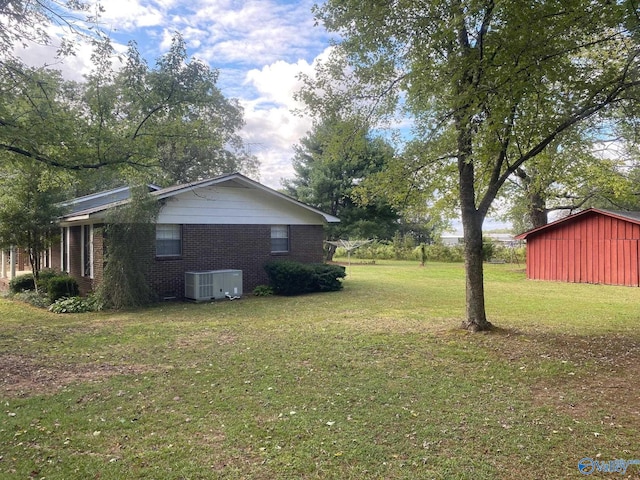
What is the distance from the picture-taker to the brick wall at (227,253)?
1282 cm

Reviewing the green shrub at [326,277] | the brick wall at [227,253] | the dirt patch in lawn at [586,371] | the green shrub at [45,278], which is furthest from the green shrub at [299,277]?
the dirt patch in lawn at [586,371]

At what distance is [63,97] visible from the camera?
9086mm

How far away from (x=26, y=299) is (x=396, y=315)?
10.7 meters

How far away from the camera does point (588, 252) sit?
1809 cm

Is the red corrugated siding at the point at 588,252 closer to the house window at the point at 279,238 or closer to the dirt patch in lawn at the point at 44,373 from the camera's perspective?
the house window at the point at 279,238

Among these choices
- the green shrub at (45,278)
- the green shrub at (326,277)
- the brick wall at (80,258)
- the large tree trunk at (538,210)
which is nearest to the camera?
the brick wall at (80,258)

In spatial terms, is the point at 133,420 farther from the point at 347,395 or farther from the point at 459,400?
the point at 459,400

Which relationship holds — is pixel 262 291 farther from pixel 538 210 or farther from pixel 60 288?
pixel 538 210

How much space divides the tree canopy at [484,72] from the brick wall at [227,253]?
665cm

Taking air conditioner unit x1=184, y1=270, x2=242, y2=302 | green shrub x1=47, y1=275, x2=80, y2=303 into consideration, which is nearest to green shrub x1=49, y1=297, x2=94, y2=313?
green shrub x1=47, y1=275, x2=80, y2=303

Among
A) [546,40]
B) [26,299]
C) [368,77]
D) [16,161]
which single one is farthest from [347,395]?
[26,299]

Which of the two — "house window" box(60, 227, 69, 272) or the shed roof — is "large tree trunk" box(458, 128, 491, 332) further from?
"house window" box(60, 227, 69, 272)

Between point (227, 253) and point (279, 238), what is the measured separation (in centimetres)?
215

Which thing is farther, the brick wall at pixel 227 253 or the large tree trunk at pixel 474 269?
the brick wall at pixel 227 253
